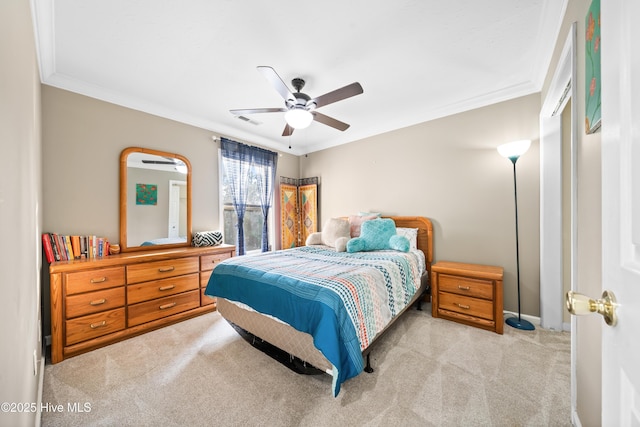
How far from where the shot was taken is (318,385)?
1.71 m

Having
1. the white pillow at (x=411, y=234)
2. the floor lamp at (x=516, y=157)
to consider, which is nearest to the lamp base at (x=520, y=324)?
the floor lamp at (x=516, y=157)

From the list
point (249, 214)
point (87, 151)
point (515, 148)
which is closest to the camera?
point (515, 148)

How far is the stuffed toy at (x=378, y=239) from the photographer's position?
2980mm

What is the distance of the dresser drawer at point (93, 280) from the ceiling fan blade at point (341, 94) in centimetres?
250

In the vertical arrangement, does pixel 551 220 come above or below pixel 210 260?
above

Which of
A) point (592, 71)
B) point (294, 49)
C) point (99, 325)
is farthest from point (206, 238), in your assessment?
point (592, 71)

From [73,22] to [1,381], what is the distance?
2337 millimetres

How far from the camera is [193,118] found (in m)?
3.31

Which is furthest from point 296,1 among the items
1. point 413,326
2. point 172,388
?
point 413,326

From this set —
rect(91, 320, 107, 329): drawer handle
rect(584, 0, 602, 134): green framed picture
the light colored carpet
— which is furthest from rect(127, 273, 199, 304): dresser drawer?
rect(584, 0, 602, 134): green framed picture

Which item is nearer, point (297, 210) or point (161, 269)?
point (161, 269)

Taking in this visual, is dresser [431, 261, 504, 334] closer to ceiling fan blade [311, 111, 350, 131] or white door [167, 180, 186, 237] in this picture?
ceiling fan blade [311, 111, 350, 131]

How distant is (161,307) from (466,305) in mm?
3277

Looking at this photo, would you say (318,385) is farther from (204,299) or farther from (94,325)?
(94,325)
